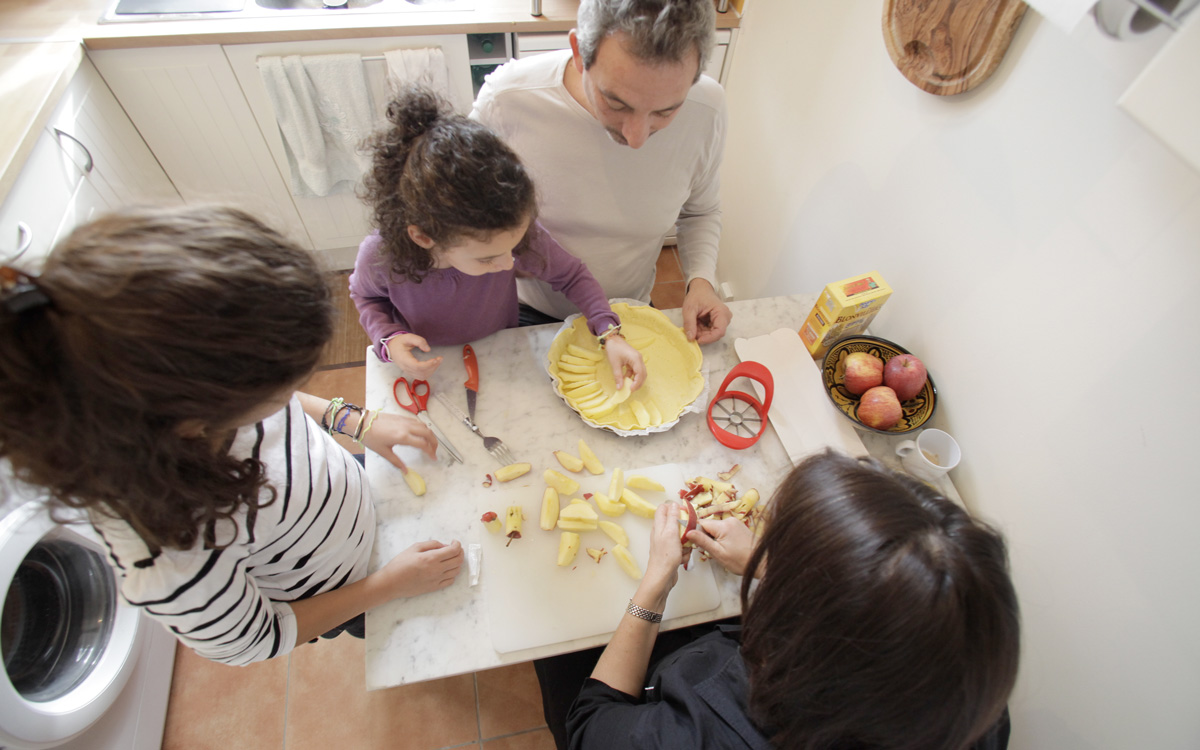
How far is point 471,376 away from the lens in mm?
1156

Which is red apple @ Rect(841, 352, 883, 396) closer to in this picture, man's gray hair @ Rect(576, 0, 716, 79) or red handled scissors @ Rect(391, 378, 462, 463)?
man's gray hair @ Rect(576, 0, 716, 79)

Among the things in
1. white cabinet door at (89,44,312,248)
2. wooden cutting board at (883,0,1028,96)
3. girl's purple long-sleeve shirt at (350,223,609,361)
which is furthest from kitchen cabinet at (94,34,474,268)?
wooden cutting board at (883,0,1028,96)

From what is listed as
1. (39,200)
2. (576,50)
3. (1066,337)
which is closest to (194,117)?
(39,200)

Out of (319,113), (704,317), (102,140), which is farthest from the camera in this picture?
(319,113)

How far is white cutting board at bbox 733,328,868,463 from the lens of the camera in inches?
45.2

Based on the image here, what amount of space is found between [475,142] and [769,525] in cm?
77

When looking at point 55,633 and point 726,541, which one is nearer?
point 726,541

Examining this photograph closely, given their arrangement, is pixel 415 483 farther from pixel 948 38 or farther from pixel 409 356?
pixel 948 38

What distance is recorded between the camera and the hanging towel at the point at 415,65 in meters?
1.85

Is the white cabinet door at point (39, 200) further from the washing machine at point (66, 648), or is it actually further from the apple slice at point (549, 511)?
the apple slice at point (549, 511)

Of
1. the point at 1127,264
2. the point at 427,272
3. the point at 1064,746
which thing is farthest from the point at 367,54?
the point at 1064,746

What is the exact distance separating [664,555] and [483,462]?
15.4 inches

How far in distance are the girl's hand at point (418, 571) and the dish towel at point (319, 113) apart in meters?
1.38

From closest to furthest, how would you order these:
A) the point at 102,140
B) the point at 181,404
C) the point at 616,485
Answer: the point at 181,404
the point at 616,485
the point at 102,140
